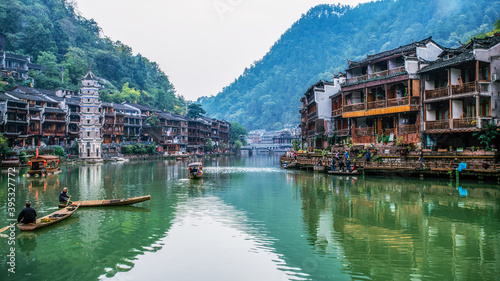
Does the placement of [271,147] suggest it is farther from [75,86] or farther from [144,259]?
[144,259]

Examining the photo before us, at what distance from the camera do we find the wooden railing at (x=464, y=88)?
30.4 m

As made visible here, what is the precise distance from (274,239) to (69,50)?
107359 millimetres

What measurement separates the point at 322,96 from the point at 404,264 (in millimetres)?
43492

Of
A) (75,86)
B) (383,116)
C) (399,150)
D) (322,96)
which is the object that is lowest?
(399,150)

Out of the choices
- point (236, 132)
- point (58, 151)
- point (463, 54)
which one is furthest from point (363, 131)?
point (236, 132)

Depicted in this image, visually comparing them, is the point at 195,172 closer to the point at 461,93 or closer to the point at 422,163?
the point at 422,163

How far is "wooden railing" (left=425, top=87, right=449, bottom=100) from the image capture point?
32.8 meters

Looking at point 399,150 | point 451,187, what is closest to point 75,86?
point 399,150

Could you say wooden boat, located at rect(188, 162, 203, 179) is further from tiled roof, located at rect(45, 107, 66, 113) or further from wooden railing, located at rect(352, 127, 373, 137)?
tiled roof, located at rect(45, 107, 66, 113)

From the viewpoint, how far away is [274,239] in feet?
47.3

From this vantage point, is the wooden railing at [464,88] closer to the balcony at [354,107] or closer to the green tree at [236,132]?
the balcony at [354,107]

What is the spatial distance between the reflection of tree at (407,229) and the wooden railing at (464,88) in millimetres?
9829

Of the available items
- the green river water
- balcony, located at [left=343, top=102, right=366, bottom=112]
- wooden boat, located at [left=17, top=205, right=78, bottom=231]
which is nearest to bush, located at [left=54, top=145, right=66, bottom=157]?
the green river water

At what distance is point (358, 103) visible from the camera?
41.4 m
